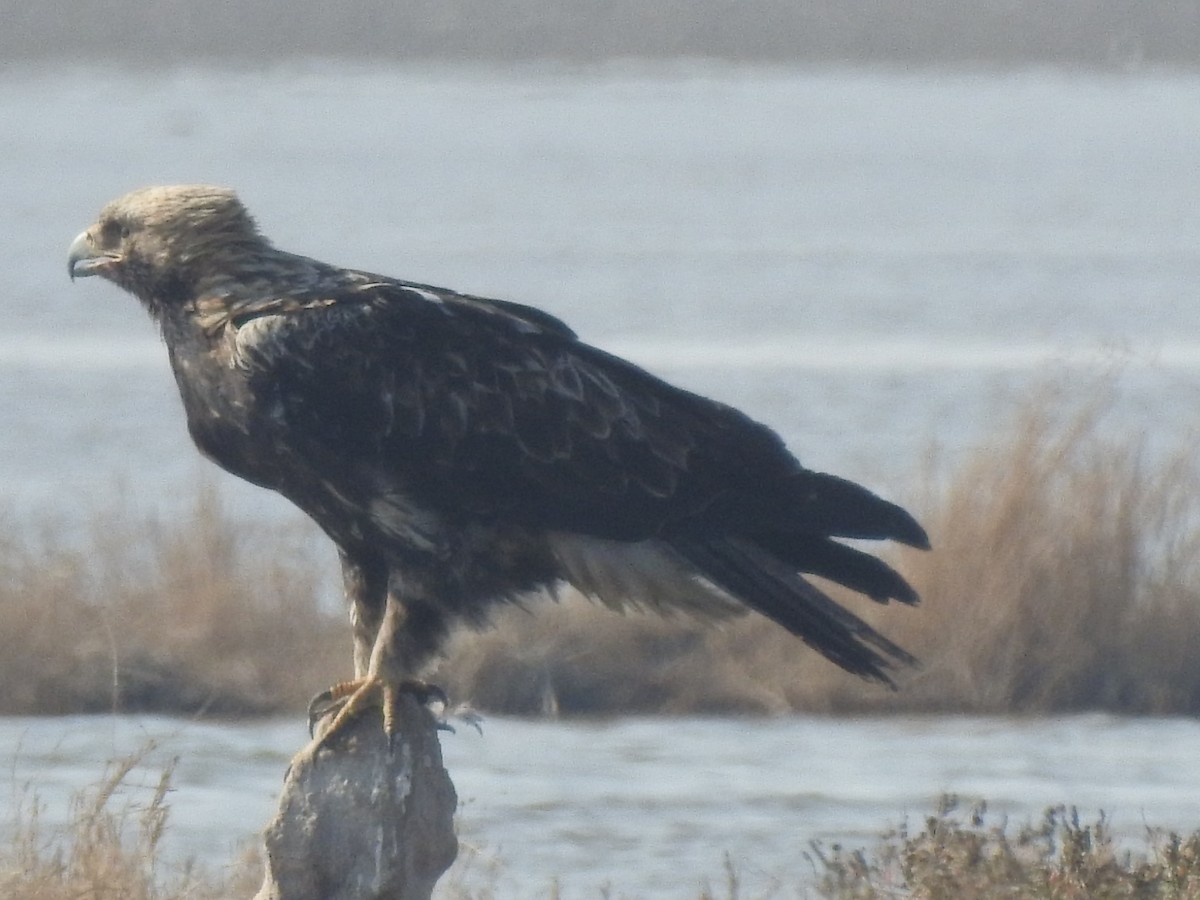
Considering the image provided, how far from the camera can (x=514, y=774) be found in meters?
10.7

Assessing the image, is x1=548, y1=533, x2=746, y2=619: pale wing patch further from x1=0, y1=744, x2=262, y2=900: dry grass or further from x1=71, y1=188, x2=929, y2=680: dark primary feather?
x1=0, y1=744, x2=262, y2=900: dry grass

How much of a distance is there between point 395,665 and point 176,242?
39.1 inches

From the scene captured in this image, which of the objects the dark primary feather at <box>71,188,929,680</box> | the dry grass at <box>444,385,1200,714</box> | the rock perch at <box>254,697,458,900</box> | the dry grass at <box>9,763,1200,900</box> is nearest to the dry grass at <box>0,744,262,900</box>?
the dry grass at <box>9,763,1200,900</box>

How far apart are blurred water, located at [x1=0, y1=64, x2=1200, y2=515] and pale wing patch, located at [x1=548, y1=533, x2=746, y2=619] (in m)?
5.79

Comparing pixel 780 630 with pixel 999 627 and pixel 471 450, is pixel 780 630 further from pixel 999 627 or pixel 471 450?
pixel 471 450

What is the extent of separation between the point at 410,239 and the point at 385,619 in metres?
30.2

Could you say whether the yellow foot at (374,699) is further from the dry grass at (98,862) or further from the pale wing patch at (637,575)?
the dry grass at (98,862)

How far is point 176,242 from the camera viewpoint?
573 cm

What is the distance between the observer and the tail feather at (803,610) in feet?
18.2

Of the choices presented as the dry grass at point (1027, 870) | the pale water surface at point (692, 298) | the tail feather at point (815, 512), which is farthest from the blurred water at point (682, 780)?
the tail feather at point (815, 512)

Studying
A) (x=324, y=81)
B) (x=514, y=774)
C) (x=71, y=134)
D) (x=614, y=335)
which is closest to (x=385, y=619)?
(x=514, y=774)

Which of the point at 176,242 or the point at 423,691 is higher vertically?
the point at 176,242

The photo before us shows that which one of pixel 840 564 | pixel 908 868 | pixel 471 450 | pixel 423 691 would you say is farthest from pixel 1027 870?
pixel 471 450

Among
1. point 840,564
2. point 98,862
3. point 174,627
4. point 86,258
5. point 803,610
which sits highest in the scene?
point 86,258
